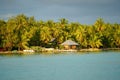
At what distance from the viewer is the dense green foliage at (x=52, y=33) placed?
44.7 m

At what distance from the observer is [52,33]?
174ft

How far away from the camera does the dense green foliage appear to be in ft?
147

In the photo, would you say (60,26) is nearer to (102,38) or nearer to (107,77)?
(102,38)

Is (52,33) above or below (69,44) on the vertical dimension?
above

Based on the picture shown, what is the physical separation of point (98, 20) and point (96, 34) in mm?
5979

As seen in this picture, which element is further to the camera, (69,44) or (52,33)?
(52,33)

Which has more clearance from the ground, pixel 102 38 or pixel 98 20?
pixel 98 20

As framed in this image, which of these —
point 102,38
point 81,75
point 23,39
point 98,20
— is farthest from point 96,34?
point 81,75

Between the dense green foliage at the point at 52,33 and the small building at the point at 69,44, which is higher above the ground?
the dense green foliage at the point at 52,33

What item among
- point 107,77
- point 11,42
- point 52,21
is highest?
point 52,21

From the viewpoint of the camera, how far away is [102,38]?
5647cm

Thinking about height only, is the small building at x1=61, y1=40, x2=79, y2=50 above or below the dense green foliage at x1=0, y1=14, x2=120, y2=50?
below

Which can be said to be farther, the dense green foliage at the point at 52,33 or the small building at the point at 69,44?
the small building at the point at 69,44

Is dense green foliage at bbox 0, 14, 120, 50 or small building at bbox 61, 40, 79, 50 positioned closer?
dense green foliage at bbox 0, 14, 120, 50
